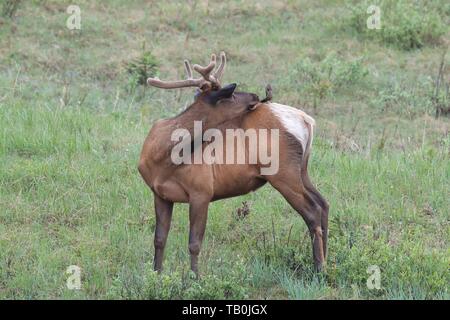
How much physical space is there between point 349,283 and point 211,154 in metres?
1.46

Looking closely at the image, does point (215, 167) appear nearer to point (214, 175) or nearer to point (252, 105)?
point (214, 175)

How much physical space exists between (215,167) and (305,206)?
0.76m

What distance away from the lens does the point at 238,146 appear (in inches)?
276

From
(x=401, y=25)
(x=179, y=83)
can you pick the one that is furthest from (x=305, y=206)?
(x=401, y=25)

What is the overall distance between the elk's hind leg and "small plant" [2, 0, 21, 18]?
815 centimetres

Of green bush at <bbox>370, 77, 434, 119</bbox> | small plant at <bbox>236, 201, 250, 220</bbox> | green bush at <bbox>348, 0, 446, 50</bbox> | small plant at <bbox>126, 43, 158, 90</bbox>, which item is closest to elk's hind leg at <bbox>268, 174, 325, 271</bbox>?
small plant at <bbox>236, 201, 250, 220</bbox>

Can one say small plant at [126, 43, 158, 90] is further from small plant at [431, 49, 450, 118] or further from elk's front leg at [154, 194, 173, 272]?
elk's front leg at [154, 194, 173, 272]

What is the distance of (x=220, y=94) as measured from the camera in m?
6.88

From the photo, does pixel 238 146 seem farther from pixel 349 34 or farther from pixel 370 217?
pixel 349 34

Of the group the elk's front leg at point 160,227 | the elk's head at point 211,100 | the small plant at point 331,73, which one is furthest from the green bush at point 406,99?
the elk's front leg at point 160,227

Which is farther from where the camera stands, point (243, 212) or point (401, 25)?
point (401, 25)

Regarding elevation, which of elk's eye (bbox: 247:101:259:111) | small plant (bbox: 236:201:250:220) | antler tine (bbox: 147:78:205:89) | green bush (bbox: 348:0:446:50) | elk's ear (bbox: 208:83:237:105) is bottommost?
small plant (bbox: 236:201:250:220)

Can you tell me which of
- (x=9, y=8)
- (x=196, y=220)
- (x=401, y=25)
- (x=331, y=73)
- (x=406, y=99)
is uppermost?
(x=9, y=8)

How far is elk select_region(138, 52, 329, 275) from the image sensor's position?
6832 millimetres
